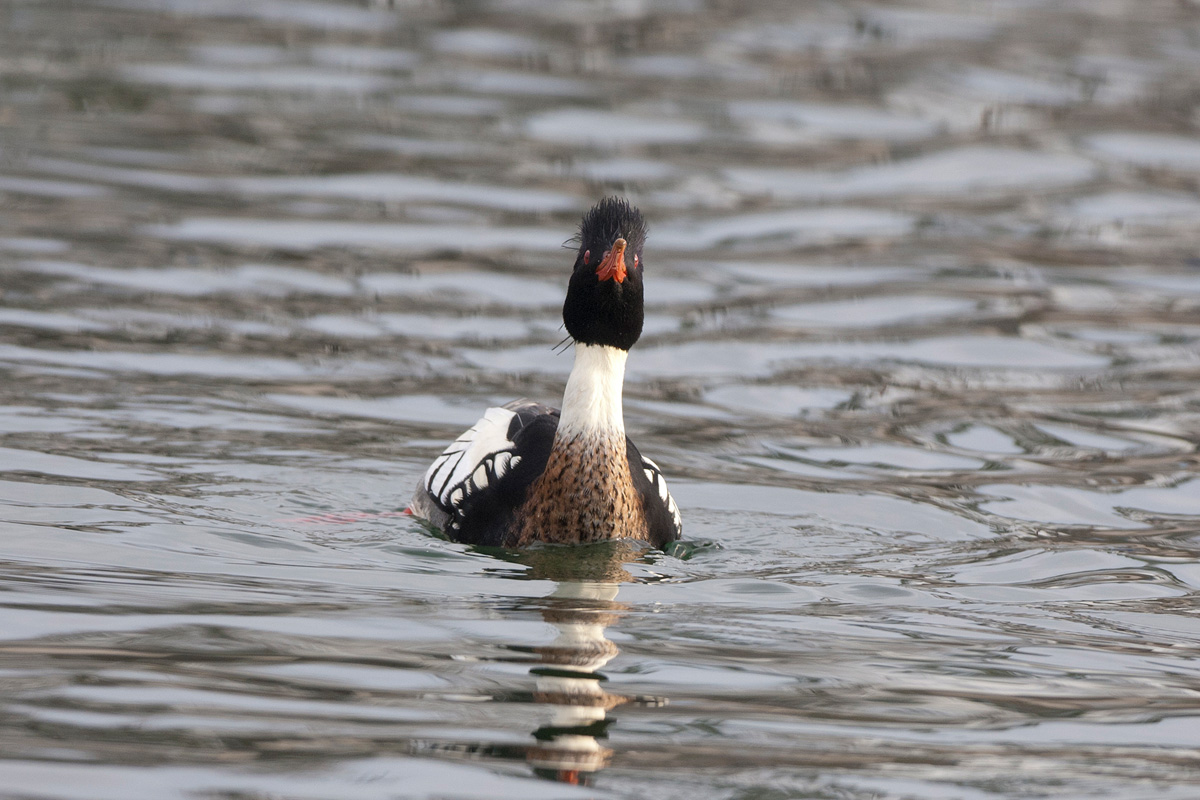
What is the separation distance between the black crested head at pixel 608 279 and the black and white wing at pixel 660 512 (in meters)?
0.78

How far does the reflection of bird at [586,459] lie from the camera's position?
24.5 ft

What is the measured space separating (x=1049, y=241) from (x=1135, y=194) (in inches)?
85.7

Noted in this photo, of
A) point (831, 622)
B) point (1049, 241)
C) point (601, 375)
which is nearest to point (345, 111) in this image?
point (1049, 241)

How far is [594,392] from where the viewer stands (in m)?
7.76

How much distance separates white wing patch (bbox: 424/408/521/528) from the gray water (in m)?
0.30

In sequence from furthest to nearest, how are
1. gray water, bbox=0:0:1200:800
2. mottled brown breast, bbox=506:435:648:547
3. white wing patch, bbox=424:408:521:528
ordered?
white wing patch, bbox=424:408:521:528 < mottled brown breast, bbox=506:435:648:547 < gray water, bbox=0:0:1200:800

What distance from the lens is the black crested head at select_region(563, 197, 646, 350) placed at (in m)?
7.36

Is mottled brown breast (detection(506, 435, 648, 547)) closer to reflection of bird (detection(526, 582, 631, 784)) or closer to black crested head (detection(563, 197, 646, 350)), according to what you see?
black crested head (detection(563, 197, 646, 350))

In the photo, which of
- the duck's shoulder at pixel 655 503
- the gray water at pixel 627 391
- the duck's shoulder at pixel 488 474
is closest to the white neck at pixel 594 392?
the duck's shoulder at pixel 655 503

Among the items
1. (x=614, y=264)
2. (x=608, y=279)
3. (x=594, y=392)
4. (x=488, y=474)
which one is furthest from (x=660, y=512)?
(x=614, y=264)

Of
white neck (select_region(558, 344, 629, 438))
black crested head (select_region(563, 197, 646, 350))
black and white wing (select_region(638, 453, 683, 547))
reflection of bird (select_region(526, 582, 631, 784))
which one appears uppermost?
black crested head (select_region(563, 197, 646, 350))

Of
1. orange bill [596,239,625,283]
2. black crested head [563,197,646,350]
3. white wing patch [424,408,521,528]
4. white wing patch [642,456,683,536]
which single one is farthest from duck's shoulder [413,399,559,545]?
orange bill [596,239,625,283]

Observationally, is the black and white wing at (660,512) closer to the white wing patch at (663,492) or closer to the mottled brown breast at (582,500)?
the white wing patch at (663,492)

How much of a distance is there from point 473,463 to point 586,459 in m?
0.75
